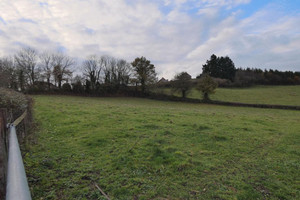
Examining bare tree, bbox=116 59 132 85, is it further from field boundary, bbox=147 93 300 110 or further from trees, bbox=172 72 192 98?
trees, bbox=172 72 192 98

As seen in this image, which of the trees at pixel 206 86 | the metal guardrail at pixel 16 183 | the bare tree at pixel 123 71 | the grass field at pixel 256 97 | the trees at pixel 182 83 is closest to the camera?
the metal guardrail at pixel 16 183

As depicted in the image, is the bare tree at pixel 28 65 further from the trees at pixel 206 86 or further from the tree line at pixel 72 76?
the trees at pixel 206 86

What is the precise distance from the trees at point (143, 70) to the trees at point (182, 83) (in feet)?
24.8

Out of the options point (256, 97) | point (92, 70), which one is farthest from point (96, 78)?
point (256, 97)

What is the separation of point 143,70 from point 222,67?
4199 cm

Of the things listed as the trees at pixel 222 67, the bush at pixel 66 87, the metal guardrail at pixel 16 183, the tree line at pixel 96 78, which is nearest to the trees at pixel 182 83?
the tree line at pixel 96 78

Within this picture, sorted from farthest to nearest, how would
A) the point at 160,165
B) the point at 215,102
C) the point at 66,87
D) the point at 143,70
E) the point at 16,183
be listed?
the point at 143,70 → the point at 66,87 → the point at 215,102 → the point at 160,165 → the point at 16,183

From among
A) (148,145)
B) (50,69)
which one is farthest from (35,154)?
(50,69)

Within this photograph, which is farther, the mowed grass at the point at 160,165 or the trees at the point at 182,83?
the trees at the point at 182,83

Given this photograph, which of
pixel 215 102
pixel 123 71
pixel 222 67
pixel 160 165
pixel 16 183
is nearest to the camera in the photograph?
pixel 16 183

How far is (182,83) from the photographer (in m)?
40.2

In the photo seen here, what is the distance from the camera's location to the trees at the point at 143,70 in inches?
1847

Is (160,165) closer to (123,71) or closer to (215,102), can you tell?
(215,102)

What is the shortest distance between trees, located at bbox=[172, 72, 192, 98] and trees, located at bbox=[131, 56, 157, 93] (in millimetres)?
7570
